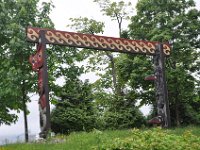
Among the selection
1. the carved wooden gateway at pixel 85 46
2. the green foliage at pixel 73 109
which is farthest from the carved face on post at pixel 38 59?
the green foliage at pixel 73 109

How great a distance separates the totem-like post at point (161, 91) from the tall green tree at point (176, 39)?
686 centimetres

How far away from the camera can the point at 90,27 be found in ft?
137

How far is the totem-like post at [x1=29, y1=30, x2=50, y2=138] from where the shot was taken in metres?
17.9

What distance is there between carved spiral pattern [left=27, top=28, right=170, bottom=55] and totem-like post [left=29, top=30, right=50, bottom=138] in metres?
0.48

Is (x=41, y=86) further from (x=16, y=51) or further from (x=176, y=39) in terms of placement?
(x=176, y=39)

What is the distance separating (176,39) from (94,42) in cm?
1232

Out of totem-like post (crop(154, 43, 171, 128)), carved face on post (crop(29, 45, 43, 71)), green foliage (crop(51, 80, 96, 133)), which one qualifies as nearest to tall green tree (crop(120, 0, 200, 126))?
green foliage (crop(51, 80, 96, 133))

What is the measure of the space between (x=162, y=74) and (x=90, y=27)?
20.0 meters

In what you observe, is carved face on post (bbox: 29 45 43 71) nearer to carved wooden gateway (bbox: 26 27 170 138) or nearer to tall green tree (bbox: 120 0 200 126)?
carved wooden gateway (bbox: 26 27 170 138)

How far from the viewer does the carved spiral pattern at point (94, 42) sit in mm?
19405

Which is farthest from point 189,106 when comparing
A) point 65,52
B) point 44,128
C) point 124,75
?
point 44,128

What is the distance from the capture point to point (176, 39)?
3191cm

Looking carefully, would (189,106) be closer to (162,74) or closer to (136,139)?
(162,74)

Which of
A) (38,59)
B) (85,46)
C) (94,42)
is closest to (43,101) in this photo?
(38,59)
